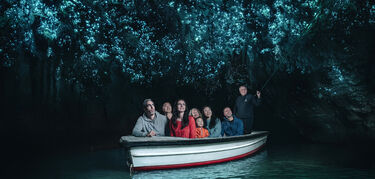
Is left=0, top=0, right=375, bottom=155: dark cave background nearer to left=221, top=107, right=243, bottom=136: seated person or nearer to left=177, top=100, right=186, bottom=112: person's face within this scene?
left=221, top=107, right=243, bottom=136: seated person

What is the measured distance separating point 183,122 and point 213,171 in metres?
1.24

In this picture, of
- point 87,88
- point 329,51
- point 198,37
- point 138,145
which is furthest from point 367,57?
point 87,88

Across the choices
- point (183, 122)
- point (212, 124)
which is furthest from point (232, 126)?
point (183, 122)

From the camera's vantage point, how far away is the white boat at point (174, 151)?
5340 mm

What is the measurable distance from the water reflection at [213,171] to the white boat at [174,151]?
0.14 meters

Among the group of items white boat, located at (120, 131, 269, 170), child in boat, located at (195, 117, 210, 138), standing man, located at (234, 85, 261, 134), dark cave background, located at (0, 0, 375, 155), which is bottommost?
white boat, located at (120, 131, 269, 170)

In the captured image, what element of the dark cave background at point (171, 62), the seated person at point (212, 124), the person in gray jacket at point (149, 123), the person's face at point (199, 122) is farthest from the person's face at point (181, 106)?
the dark cave background at point (171, 62)

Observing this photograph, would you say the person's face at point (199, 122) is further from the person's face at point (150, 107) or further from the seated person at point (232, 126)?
the person's face at point (150, 107)

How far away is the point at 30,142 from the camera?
33.3 ft

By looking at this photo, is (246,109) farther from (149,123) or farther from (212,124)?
(149,123)

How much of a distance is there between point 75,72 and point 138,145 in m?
6.47

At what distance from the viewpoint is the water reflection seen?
5309mm

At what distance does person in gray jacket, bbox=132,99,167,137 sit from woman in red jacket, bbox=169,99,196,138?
31cm

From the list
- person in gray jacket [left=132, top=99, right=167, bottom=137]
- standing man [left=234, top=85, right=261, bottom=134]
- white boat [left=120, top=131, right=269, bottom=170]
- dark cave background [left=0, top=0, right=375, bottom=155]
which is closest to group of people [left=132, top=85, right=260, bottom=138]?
person in gray jacket [left=132, top=99, right=167, bottom=137]
